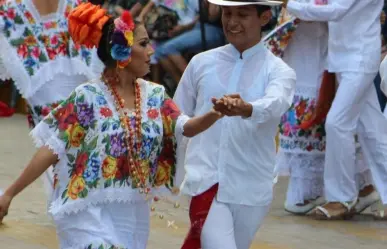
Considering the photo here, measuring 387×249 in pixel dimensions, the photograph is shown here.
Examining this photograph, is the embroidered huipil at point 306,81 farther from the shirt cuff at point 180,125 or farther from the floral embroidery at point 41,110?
the shirt cuff at point 180,125

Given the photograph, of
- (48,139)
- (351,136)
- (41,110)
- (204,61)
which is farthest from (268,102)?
(351,136)

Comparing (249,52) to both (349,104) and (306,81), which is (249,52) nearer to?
(349,104)

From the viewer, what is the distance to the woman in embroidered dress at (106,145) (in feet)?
16.8

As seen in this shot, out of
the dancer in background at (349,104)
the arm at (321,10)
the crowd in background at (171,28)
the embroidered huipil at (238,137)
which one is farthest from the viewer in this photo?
the crowd in background at (171,28)

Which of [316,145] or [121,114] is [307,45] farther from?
[121,114]

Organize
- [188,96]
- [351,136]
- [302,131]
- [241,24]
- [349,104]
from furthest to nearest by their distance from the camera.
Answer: [302,131]
[351,136]
[349,104]
[188,96]
[241,24]

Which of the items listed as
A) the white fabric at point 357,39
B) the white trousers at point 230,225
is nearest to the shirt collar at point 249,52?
the white trousers at point 230,225

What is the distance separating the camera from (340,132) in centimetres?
860

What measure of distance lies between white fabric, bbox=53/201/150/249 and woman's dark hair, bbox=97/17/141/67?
610 millimetres

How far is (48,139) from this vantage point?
5160mm

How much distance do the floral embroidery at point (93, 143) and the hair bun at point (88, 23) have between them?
0.21m

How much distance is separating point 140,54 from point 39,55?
3.02 metres

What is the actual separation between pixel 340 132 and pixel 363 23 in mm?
774

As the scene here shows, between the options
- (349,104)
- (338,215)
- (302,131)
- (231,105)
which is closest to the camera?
(231,105)
